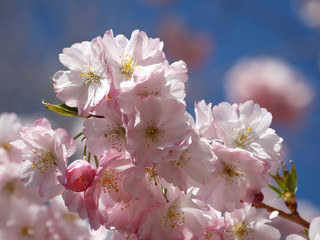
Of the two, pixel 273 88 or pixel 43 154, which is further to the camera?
pixel 273 88

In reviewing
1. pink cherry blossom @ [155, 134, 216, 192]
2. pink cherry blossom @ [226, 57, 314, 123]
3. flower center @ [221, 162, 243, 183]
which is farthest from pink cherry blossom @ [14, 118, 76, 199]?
pink cherry blossom @ [226, 57, 314, 123]

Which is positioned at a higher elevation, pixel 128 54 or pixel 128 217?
pixel 128 54

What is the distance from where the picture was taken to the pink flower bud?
75 centimetres

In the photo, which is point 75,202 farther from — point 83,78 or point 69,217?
point 69,217

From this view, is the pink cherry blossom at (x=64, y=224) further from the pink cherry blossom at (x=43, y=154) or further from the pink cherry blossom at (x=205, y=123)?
the pink cherry blossom at (x=205, y=123)

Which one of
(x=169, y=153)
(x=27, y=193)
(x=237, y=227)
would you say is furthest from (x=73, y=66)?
(x=27, y=193)

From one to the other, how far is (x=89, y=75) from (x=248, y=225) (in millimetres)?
473

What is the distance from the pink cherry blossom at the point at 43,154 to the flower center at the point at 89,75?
0.12 metres

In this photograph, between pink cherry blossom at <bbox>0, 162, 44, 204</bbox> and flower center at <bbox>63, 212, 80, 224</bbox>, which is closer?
pink cherry blossom at <bbox>0, 162, 44, 204</bbox>

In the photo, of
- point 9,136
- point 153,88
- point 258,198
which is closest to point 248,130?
point 258,198

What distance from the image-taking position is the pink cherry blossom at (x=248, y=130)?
0.85 metres

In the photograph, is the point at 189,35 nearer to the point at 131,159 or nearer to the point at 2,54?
the point at 2,54

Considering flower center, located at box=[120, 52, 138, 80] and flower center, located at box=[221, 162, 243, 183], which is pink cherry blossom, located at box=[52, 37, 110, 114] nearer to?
flower center, located at box=[120, 52, 138, 80]

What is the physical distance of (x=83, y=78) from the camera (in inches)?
33.9
